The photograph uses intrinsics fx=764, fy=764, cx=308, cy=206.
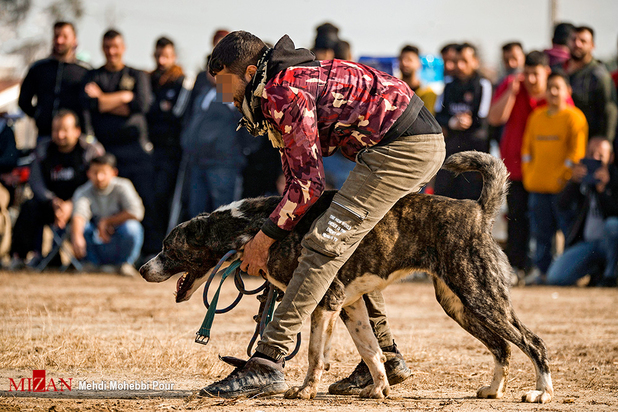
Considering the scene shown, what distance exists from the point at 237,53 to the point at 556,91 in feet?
22.7

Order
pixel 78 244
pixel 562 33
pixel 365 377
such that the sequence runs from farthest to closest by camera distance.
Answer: pixel 562 33, pixel 78 244, pixel 365 377

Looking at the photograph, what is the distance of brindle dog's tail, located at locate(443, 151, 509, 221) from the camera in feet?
15.0

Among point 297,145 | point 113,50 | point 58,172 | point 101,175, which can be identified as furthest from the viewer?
point 58,172

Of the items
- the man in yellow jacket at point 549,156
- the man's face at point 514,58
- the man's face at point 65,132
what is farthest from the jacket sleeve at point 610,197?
the man's face at point 65,132

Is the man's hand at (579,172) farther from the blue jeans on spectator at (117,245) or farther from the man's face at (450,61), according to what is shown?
the blue jeans on spectator at (117,245)

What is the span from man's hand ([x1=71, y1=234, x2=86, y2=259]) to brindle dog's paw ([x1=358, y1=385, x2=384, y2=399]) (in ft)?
24.4

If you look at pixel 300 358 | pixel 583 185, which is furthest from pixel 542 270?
pixel 300 358

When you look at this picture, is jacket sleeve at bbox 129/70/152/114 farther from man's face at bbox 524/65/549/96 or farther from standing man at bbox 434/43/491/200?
man's face at bbox 524/65/549/96

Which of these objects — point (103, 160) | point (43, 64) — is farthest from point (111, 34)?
point (103, 160)

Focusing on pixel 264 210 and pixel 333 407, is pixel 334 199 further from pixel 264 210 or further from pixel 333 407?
pixel 333 407

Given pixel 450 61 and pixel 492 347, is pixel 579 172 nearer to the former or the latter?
pixel 450 61

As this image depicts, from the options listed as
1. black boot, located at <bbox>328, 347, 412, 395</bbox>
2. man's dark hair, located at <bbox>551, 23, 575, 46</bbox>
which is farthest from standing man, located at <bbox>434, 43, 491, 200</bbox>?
black boot, located at <bbox>328, 347, 412, 395</bbox>

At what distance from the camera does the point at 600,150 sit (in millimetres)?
10164

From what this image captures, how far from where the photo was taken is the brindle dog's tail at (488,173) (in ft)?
15.0
